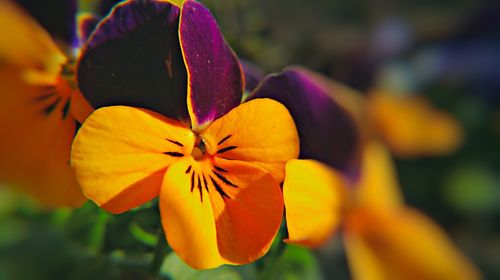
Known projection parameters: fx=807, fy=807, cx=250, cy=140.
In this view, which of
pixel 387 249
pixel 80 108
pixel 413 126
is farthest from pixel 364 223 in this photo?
pixel 413 126

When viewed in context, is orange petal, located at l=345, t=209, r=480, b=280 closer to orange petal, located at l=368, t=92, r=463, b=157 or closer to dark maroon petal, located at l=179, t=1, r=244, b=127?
dark maroon petal, located at l=179, t=1, r=244, b=127

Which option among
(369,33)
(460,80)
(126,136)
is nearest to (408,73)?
(460,80)

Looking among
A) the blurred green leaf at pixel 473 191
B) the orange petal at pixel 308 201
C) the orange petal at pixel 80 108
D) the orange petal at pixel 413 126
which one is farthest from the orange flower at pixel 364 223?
the blurred green leaf at pixel 473 191

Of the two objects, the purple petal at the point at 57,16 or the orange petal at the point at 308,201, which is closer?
the orange petal at the point at 308,201

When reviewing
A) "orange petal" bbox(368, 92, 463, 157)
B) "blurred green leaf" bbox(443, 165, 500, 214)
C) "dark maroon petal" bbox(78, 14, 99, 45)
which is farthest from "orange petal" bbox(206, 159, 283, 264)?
"blurred green leaf" bbox(443, 165, 500, 214)

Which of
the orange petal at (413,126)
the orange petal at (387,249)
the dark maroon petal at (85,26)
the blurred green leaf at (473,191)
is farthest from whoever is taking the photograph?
A: the blurred green leaf at (473,191)

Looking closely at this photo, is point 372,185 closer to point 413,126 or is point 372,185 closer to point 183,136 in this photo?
point 183,136

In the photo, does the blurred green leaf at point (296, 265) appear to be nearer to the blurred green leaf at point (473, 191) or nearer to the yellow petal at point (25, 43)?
the yellow petal at point (25, 43)
